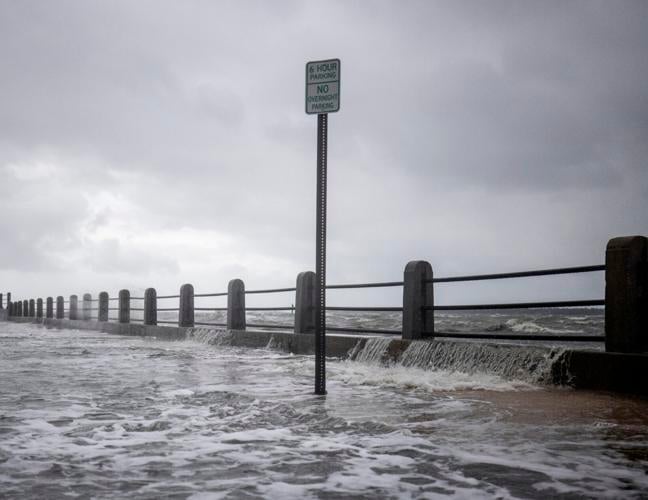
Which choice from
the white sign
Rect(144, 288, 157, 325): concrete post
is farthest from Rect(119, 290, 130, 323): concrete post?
the white sign

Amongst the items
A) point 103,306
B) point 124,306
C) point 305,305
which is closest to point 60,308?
A: point 103,306

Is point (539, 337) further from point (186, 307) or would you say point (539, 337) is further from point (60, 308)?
point (60, 308)

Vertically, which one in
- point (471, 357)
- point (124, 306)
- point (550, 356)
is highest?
point (124, 306)

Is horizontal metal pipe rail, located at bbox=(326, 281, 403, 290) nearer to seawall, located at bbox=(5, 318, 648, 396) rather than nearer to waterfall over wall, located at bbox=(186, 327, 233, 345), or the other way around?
seawall, located at bbox=(5, 318, 648, 396)

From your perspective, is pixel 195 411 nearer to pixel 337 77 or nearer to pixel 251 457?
pixel 251 457

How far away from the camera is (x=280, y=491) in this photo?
3115 mm

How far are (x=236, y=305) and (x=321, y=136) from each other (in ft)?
34.2

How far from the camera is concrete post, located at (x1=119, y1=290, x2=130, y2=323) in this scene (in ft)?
83.3

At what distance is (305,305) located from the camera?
12906 mm

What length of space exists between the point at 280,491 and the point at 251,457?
27.6 inches

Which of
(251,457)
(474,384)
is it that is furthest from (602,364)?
(251,457)

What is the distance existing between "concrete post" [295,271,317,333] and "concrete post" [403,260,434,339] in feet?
10.5

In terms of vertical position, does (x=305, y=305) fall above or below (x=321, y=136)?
below

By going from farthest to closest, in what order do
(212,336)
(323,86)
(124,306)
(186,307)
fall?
(124,306) → (186,307) → (212,336) → (323,86)
